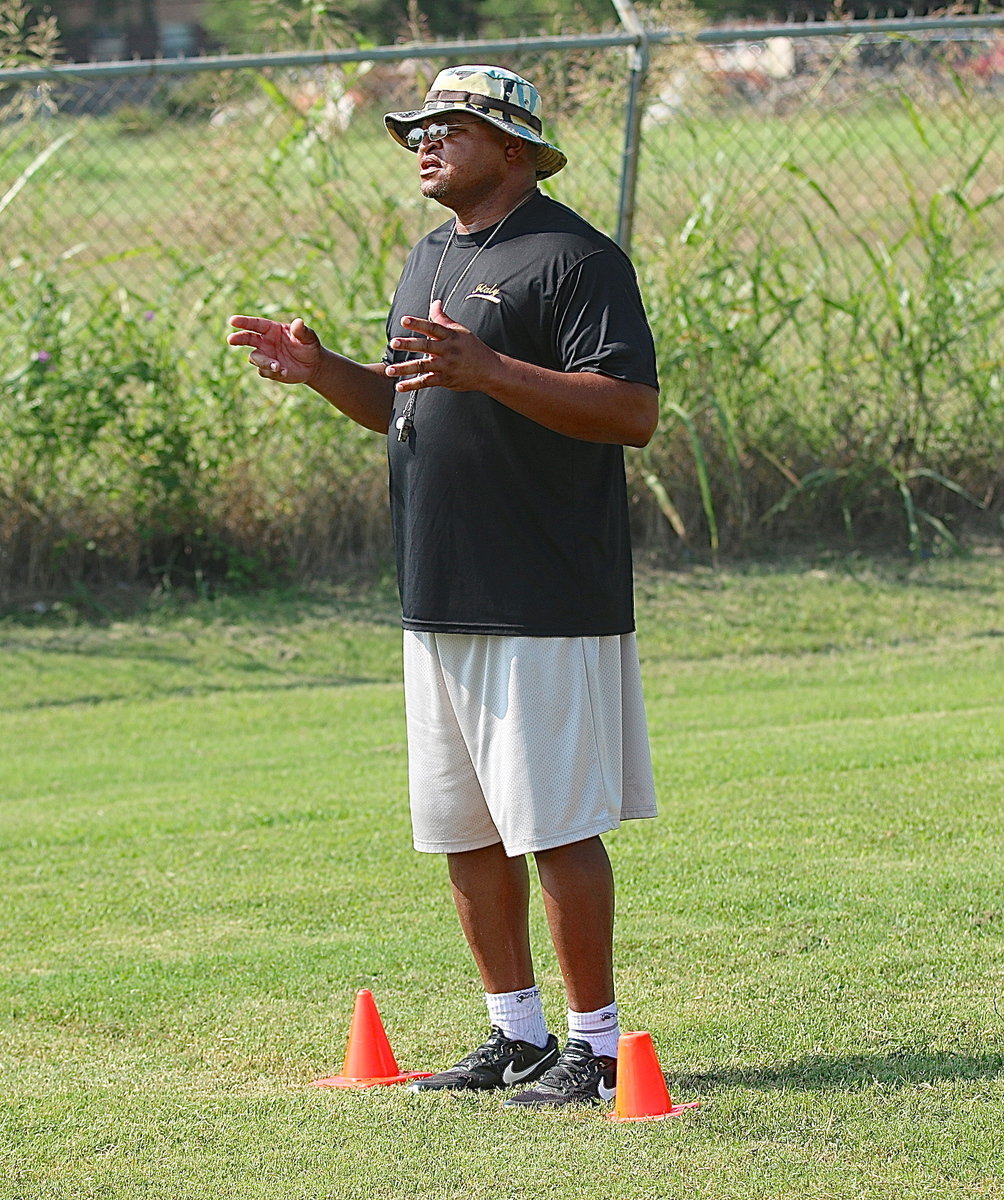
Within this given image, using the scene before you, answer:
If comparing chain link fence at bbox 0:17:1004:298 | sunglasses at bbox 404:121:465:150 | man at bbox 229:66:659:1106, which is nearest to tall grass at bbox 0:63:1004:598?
chain link fence at bbox 0:17:1004:298

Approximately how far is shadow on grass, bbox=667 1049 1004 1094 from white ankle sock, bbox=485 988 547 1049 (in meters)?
0.33

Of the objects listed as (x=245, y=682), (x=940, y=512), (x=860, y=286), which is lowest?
(x=245, y=682)

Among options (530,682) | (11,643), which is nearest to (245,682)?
(11,643)

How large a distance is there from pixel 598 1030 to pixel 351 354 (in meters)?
6.00

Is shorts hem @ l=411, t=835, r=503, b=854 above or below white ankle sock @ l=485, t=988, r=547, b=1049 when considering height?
above

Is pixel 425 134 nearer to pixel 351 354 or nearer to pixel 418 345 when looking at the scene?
pixel 418 345

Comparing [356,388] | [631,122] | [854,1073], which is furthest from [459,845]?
[631,122]

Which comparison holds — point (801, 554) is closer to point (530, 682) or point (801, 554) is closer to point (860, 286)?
point (860, 286)

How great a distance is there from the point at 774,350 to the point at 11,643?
4.46m

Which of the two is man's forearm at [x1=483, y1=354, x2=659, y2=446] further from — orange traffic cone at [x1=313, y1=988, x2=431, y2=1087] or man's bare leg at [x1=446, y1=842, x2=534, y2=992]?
orange traffic cone at [x1=313, y1=988, x2=431, y2=1087]

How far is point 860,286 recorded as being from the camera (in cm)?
932

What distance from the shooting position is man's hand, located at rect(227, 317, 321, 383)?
3756mm

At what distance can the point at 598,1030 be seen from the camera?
3543 millimetres

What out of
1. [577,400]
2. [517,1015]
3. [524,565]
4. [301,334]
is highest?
[301,334]
